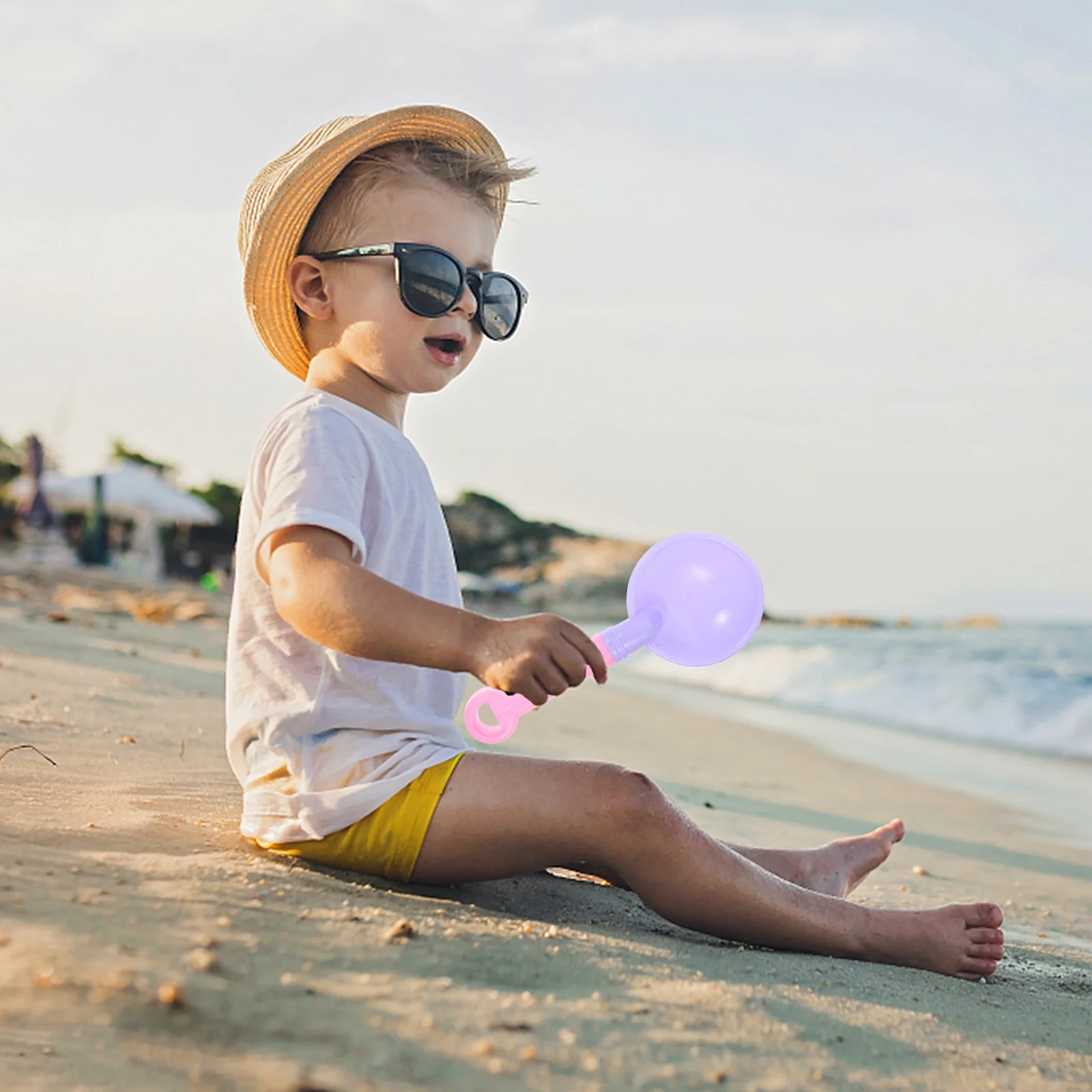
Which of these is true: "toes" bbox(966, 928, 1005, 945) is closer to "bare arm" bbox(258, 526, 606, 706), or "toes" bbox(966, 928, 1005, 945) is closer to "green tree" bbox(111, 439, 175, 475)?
"bare arm" bbox(258, 526, 606, 706)

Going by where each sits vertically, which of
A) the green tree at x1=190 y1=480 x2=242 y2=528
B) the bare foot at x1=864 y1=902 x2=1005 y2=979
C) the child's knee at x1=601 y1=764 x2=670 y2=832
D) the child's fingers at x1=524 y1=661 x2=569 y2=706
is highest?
the green tree at x1=190 y1=480 x2=242 y2=528

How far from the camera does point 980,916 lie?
2109 millimetres

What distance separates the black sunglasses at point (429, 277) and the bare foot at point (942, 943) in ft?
4.41

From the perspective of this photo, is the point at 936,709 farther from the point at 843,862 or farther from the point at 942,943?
the point at 942,943

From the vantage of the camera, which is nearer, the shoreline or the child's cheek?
the child's cheek

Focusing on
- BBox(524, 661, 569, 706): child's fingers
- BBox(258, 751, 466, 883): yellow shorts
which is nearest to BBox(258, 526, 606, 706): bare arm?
BBox(524, 661, 569, 706): child's fingers

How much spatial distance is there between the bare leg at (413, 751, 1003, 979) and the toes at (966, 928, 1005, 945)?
0.06m

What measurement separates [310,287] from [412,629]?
0.89m

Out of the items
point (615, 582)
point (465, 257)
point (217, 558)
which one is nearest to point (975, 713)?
point (465, 257)

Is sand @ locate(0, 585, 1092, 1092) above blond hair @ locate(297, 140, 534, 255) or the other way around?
the other way around

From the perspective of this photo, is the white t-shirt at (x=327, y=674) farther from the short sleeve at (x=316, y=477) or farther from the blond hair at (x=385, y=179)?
the blond hair at (x=385, y=179)

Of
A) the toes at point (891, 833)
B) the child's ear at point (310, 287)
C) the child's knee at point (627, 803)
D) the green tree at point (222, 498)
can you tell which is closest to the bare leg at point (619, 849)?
the child's knee at point (627, 803)

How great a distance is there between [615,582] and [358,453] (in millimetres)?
49631

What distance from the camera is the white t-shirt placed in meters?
1.88
